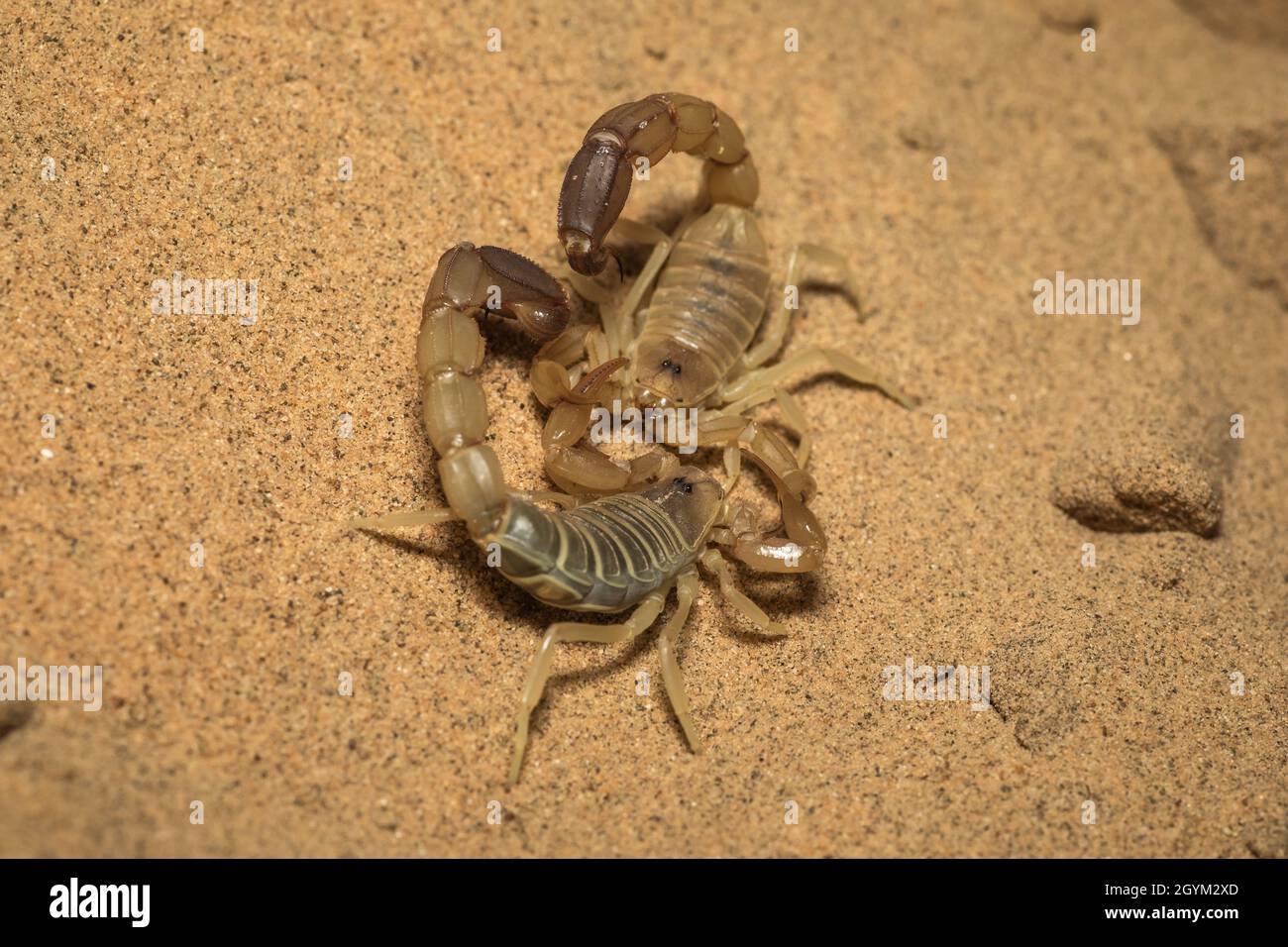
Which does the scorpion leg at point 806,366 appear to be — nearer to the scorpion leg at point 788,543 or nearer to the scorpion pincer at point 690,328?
the scorpion pincer at point 690,328

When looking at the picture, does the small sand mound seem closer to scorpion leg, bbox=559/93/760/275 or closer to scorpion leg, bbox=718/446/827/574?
scorpion leg, bbox=718/446/827/574

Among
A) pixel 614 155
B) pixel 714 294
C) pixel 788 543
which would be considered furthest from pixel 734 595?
pixel 614 155

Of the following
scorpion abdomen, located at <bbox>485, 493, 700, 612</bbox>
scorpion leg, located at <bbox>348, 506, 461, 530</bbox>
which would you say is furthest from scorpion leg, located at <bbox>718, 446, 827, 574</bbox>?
scorpion leg, located at <bbox>348, 506, 461, 530</bbox>

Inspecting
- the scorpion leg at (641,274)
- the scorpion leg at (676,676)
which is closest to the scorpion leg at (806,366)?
the scorpion leg at (641,274)

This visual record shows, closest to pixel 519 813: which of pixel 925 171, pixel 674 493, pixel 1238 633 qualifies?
pixel 674 493

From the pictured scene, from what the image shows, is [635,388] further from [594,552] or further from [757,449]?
[594,552]
